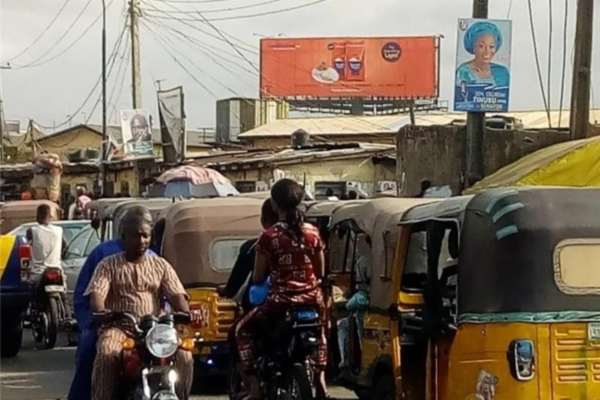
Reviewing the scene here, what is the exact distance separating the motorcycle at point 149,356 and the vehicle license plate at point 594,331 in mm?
2413

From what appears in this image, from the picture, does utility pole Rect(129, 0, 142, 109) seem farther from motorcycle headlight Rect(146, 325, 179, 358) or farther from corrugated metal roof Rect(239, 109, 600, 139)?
motorcycle headlight Rect(146, 325, 179, 358)

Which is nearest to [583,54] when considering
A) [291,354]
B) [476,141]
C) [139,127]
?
[476,141]

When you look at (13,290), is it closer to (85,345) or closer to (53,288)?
(53,288)

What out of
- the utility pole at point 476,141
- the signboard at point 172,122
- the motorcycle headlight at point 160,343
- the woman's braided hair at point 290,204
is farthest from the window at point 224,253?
the signboard at point 172,122

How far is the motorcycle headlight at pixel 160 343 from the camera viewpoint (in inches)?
287

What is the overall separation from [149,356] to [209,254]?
5.75 metres

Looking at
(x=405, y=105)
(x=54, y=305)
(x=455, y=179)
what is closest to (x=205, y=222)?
(x=54, y=305)

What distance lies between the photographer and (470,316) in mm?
7648

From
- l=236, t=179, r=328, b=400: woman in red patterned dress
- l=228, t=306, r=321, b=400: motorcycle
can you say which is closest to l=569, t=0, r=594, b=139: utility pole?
l=236, t=179, r=328, b=400: woman in red patterned dress

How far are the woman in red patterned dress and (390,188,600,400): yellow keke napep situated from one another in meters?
1.40

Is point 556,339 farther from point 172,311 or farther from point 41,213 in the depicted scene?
point 41,213

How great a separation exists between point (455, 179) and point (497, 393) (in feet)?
63.0

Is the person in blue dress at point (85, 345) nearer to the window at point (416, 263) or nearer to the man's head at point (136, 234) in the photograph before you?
the man's head at point (136, 234)

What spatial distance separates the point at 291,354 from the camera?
9023 mm
